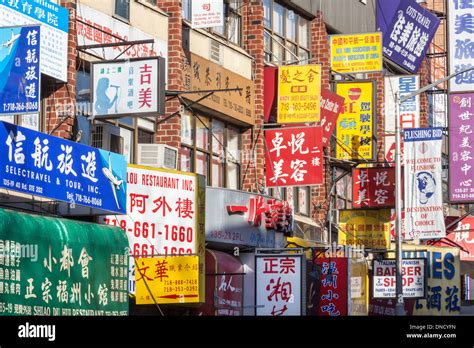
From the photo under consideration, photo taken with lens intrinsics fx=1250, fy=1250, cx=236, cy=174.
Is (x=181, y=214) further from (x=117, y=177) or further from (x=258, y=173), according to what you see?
(x=258, y=173)

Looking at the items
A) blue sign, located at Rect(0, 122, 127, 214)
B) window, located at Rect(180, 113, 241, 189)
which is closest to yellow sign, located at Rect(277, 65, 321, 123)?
window, located at Rect(180, 113, 241, 189)

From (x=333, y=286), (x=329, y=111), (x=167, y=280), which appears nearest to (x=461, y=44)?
(x=329, y=111)

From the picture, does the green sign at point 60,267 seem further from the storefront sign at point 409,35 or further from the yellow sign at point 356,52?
the storefront sign at point 409,35

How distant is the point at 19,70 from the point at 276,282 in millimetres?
12257

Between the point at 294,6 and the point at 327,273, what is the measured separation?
10314 mm

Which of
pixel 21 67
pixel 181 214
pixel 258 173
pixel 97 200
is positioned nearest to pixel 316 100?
pixel 258 173

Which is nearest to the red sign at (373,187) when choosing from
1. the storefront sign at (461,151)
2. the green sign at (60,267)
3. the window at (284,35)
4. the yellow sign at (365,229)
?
the yellow sign at (365,229)

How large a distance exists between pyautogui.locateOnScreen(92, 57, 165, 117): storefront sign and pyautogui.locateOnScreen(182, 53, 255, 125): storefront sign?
640 cm

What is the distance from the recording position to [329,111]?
40.1m

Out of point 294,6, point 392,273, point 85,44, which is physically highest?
point 294,6

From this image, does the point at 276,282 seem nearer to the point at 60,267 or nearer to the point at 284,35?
the point at 60,267

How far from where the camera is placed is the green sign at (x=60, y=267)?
68.7 ft

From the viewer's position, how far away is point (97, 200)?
961 inches

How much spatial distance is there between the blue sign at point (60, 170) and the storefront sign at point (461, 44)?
901 inches
